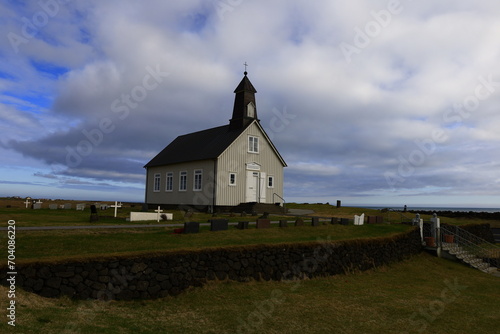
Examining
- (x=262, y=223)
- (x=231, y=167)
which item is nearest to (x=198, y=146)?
(x=231, y=167)

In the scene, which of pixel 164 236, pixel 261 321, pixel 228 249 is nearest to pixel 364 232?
pixel 228 249

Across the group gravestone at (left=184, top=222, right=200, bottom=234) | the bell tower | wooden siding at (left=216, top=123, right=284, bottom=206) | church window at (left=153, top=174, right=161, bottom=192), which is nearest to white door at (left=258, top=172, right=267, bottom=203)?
wooden siding at (left=216, top=123, right=284, bottom=206)

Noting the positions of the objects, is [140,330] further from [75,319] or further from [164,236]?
[164,236]

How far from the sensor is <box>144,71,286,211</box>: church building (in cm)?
3162

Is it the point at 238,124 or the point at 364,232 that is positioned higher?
the point at 238,124

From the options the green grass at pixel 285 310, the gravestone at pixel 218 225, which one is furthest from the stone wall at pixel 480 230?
the gravestone at pixel 218 225

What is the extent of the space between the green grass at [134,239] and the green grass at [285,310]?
5.55ft

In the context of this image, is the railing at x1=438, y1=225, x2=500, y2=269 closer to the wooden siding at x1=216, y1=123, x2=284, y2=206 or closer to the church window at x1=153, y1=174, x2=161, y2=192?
the wooden siding at x1=216, y1=123, x2=284, y2=206

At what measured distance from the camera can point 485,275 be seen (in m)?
20.2

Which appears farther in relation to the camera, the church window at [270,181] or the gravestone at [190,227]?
the church window at [270,181]

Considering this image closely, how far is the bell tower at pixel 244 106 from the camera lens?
112 ft

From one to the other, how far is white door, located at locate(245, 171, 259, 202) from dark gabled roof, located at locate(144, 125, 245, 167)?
137 inches

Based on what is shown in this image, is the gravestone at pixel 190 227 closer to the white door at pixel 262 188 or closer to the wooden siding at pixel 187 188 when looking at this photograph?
the wooden siding at pixel 187 188

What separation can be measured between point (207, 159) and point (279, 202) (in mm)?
7600
